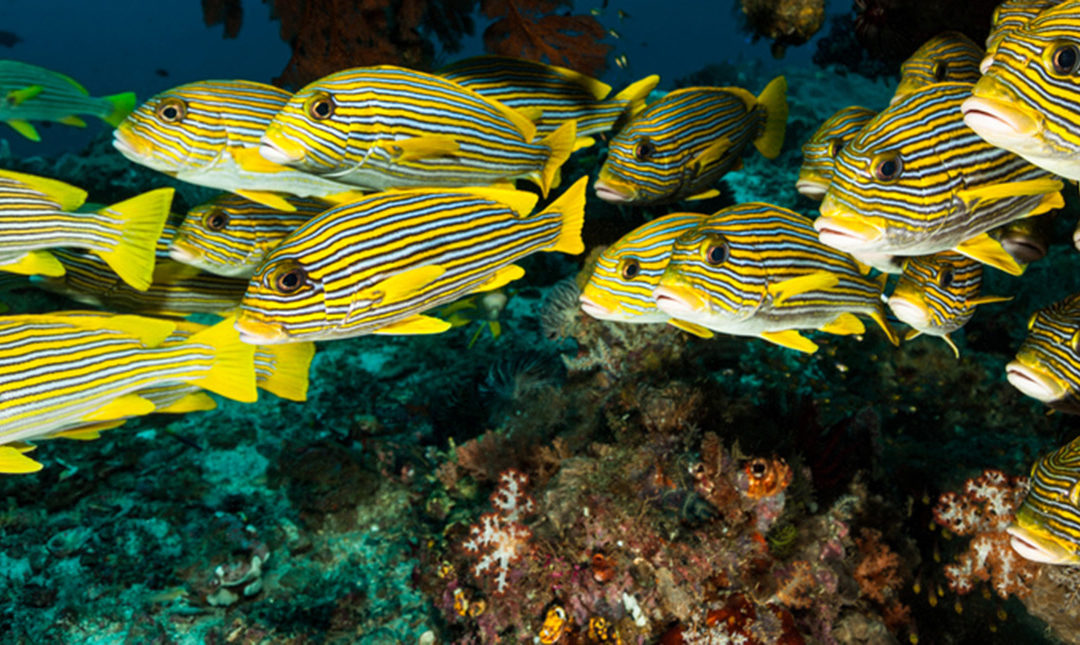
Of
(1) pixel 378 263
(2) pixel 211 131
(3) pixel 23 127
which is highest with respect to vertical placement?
(2) pixel 211 131

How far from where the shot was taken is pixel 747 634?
11.3 feet

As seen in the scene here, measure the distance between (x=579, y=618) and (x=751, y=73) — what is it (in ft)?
73.5

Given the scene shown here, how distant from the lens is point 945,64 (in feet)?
10.0

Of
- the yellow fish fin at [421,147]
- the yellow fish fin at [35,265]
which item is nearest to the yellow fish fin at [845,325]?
the yellow fish fin at [421,147]

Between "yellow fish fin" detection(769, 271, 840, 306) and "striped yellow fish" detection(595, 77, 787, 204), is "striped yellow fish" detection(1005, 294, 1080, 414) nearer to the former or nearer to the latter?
"yellow fish fin" detection(769, 271, 840, 306)

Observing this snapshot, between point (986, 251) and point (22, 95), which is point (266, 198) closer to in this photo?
point (986, 251)

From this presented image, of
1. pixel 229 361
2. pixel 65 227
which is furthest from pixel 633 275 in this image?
pixel 65 227

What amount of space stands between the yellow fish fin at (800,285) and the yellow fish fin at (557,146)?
124cm

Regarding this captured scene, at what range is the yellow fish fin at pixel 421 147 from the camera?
261cm

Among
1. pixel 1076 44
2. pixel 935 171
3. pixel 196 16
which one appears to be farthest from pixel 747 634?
pixel 196 16

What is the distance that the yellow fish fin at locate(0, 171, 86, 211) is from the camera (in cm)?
299

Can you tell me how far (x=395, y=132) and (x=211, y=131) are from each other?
3.16ft

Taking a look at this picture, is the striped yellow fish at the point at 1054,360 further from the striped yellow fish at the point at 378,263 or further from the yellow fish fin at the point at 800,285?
the striped yellow fish at the point at 378,263

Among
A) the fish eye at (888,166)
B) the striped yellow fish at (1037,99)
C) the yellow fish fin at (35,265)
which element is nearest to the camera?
the striped yellow fish at (1037,99)
